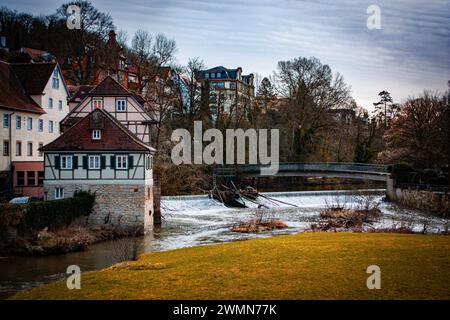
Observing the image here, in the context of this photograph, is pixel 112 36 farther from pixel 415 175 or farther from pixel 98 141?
pixel 415 175

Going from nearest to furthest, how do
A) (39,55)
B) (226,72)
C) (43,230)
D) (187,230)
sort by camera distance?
1. (43,230)
2. (187,230)
3. (39,55)
4. (226,72)

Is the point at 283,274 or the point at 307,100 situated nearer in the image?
the point at 283,274

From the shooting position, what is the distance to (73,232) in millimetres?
27531

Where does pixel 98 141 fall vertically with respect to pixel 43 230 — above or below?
above

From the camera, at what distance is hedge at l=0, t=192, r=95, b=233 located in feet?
79.3

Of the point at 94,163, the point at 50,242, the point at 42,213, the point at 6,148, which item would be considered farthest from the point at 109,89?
the point at 50,242

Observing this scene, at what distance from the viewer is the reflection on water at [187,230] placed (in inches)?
823

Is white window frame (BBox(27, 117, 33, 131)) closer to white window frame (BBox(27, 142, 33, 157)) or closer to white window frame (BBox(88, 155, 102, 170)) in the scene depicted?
white window frame (BBox(27, 142, 33, 157))

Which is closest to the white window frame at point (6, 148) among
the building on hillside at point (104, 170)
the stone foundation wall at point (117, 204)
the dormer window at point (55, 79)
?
the building on hillside at point (104, 170)

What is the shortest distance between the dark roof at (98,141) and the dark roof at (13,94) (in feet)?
26.2

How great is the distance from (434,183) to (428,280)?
33.9 m

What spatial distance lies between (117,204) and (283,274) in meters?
18.2

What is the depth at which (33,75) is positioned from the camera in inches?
1759
